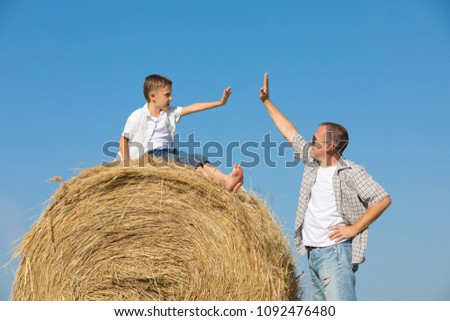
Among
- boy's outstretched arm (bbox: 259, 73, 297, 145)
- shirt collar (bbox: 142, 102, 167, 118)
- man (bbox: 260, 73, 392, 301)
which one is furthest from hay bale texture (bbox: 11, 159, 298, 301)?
shirt collar (bbox: 142, 102, 167, 118)

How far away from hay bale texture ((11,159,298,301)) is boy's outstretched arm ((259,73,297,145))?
68 cm

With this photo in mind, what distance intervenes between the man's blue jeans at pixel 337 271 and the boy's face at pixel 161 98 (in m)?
2.28

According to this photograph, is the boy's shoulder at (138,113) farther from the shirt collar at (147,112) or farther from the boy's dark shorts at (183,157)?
the boy's dark shorts at (183,157)

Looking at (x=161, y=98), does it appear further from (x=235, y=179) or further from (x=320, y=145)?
(x=320, y=145)

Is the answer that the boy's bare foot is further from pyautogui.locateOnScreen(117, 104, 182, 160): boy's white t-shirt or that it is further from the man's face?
pyautogui.locateOnScreen(117, 104, 182, 160): boy's white t-shirt

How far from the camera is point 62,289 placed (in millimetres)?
5785

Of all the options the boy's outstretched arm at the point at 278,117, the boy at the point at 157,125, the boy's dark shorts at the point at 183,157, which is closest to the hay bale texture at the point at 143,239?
the boy's dark shorts at the point at 183,157

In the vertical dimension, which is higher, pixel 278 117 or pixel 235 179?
pixel 278 117

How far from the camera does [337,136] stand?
5500 millimetres

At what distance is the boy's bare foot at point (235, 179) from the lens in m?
5.63

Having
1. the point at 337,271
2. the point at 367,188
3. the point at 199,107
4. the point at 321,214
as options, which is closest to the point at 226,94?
the point at 199,107

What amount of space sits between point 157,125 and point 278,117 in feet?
4.24

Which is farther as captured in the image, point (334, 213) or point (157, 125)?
point (157, 125)

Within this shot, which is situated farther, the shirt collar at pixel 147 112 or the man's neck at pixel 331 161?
the shirt collar at pixel 147 112
